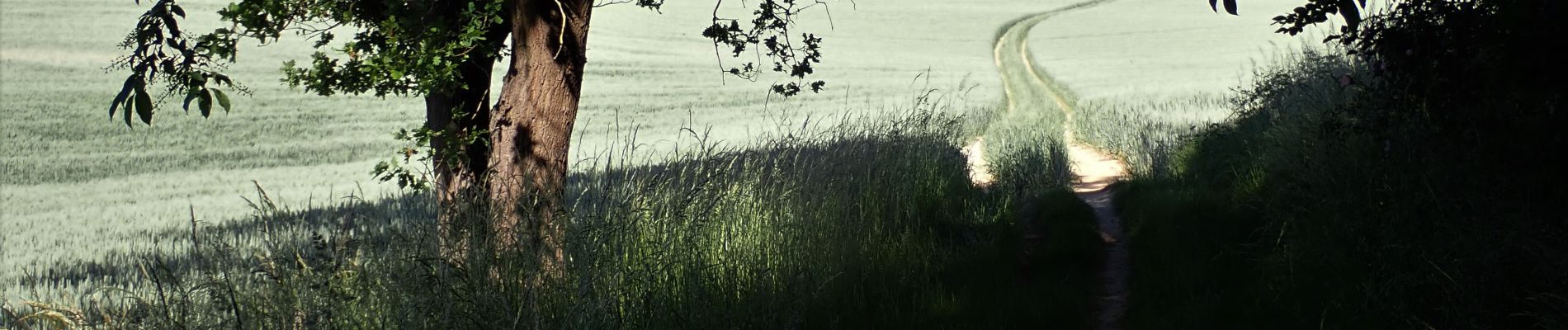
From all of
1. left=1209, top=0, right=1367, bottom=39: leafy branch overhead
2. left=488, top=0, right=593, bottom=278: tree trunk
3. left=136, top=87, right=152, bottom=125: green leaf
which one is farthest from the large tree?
left=1209, top=0, right=1367, bottom=39: leafy branch overhead

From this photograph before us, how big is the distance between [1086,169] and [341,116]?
13.5 m

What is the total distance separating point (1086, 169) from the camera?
1437 centimetres

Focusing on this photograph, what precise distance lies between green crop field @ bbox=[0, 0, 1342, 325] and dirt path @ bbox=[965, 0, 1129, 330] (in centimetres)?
39

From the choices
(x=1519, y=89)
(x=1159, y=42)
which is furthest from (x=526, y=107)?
(x=1159, y=42)

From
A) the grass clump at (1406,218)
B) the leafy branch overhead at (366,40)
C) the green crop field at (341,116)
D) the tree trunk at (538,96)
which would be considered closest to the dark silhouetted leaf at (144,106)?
the green crop field at (341,116)

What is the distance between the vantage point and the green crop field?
1095cm

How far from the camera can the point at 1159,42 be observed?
1912 inches

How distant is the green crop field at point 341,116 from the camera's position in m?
10.9

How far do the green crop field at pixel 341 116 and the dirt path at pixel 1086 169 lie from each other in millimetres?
385

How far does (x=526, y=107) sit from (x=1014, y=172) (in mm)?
6809

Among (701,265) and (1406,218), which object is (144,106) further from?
(1406,218)

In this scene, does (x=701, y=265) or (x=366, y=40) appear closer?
(x=701, y=265)

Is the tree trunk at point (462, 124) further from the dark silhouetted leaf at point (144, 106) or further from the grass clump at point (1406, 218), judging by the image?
the grass clump at point (1406, 218)

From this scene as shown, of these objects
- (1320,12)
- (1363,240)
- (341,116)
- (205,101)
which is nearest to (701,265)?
(205,101)
